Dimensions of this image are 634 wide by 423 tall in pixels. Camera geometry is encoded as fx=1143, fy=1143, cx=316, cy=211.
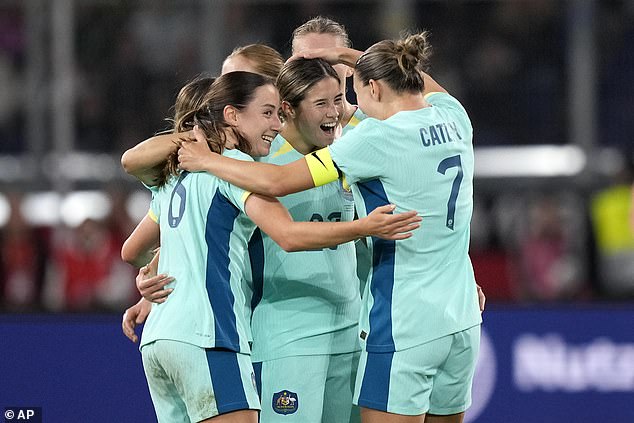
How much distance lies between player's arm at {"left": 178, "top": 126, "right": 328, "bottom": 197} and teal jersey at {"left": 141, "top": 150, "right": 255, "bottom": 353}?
0.15 ft

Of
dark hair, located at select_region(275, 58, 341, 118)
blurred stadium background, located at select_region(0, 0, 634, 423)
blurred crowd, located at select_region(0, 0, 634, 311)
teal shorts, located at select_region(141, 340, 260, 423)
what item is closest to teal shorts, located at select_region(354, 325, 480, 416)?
teal shorts, located at select_region(141, 340, 260, 423)

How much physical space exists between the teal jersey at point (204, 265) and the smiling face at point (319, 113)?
0.60 m

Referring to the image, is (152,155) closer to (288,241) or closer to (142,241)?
(142,241)

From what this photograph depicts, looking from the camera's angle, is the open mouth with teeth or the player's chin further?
the open mouth with teeth

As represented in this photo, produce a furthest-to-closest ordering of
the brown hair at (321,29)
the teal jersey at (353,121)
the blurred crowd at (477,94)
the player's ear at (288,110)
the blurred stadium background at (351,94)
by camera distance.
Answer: the blurred crowd at (477,94) < the blurred stadium background at (351,94) < the brown hair at (321,29) < the teal jersey at (353,121) < the player's ear at (288,110)

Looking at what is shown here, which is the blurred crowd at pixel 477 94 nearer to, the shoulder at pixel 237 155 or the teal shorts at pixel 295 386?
the teal shorts at pixel 295 386

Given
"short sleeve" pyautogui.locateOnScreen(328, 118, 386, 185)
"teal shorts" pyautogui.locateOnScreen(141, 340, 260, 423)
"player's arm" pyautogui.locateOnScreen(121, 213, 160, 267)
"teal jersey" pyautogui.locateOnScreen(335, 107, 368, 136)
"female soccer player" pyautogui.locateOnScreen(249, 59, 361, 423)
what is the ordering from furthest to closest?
"teal jersey" pyautogui.locateOnScreen(335, 107, 368, 136) < "player's arm" pyautogui.locateOnScreen(121, 213, 160, 267) < "female soccer player" pyautogui.locateOnScreen(249, 59, 361, 423) < "short sleeve" pyautogui.locateOnScreen(328, 118, 386, 185) < "teal shorts" pyautogui.locateOnScreen(141, 340, 260, 423)

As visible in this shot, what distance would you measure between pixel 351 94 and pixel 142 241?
5794 millimetres

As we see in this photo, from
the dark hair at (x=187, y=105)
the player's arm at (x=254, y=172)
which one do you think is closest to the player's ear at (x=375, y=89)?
the player's arm at (x=254, y=172)

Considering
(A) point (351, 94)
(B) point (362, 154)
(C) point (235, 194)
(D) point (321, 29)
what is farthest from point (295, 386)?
(A) point (351, 94)

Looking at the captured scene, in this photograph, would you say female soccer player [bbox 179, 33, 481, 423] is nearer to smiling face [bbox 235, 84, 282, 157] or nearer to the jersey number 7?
the jersey number 7

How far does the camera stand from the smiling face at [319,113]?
4668mm

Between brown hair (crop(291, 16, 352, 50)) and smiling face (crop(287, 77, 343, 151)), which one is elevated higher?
brown hair (crop(291, 16, 352, 50))

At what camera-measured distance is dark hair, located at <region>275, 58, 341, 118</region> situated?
466 centimetres
